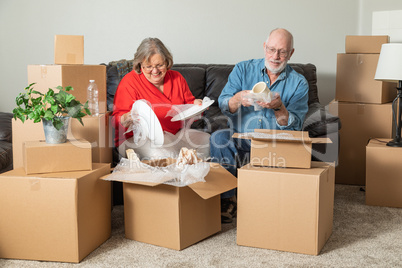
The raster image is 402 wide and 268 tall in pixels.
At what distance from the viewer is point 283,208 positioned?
2.05 m

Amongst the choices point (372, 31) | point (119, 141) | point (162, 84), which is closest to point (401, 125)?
point (372, 31)

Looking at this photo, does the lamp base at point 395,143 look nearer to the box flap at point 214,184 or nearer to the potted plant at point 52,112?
the box flap at point 214,184

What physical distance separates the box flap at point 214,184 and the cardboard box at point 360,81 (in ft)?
4.84

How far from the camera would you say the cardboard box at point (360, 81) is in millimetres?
3211

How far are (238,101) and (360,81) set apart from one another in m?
1.18

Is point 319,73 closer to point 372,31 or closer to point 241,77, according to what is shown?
point 372,31

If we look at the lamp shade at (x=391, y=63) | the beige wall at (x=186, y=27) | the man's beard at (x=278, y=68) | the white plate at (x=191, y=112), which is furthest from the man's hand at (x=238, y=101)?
the beige wall at (x=186, y=27)

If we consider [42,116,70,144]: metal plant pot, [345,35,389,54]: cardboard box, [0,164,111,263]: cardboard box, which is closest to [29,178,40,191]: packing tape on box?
[0,164,111,263]: cardboard box

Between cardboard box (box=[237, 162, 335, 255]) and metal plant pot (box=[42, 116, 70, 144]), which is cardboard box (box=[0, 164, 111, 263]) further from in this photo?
cardboard box (box=[237, 162, 335, 255])

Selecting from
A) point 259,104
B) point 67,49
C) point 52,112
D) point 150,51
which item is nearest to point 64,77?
point 67,49

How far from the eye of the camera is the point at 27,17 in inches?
161

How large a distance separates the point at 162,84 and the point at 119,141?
0.44m

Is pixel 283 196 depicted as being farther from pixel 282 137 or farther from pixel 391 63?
pixel 391 63

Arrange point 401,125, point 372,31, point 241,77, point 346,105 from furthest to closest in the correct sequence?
point 372,31 → point 346,105 → point 401,125 → point 241,77
